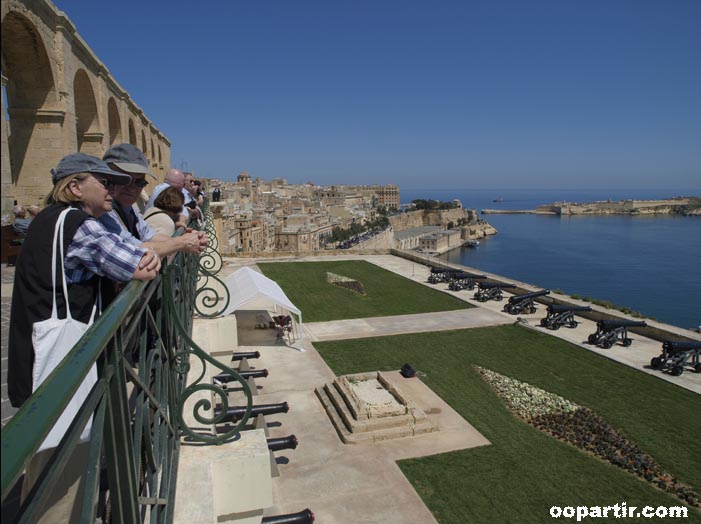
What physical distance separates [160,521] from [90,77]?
1252 cm

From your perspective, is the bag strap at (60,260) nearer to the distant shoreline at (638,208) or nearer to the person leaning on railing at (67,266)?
the person leaning on railing at (67,266)

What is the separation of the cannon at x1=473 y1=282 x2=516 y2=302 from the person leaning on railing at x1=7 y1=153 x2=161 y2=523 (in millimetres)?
16228

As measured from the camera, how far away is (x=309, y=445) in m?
7.51

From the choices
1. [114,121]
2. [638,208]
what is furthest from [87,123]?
[638,208]

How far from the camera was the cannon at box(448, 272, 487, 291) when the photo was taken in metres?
18.6

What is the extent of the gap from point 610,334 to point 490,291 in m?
5.31

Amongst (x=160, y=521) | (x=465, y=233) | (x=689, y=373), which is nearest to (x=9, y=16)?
(x=160, y=521)

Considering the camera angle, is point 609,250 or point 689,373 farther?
point 609,250

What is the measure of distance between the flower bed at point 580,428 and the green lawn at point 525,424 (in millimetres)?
191

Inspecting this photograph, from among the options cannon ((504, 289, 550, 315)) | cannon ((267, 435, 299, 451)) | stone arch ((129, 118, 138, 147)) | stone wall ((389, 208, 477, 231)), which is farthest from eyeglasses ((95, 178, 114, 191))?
stone wall ((389, 208, 477, 231))

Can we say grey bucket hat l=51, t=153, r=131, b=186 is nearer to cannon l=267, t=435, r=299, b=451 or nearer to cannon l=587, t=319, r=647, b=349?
cannon l=267, t=435, r=299, b=451

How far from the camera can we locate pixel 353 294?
18.1 m

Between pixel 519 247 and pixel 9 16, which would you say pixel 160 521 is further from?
pixel 519 247

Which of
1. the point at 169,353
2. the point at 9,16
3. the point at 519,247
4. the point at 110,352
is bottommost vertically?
the point at 519,247
